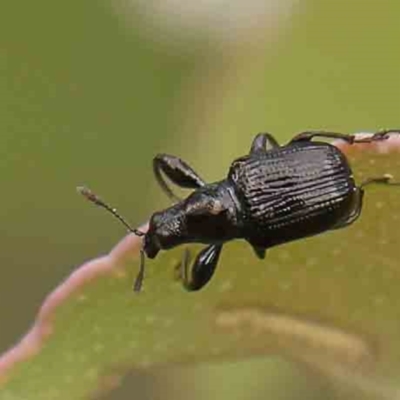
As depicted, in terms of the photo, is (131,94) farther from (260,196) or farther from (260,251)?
(260,251)

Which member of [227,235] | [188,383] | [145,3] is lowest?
[188,383]

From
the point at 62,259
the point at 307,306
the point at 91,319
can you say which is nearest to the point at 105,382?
the point at 91,319

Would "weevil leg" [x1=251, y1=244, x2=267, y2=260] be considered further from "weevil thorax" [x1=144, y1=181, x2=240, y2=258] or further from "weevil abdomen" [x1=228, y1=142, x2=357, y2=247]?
"weevil thorax" [x1=144, y1=181, x2=240, y2=258]

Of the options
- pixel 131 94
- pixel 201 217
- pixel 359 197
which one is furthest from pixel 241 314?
pixel 131 94

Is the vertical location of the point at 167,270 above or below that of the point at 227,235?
above

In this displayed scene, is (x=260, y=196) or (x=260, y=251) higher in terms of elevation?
(x=260, y=251)

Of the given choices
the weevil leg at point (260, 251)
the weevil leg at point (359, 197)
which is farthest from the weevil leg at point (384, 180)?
the weevil leg at point (260, 251)

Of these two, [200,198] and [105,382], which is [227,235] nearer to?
[200,198]
